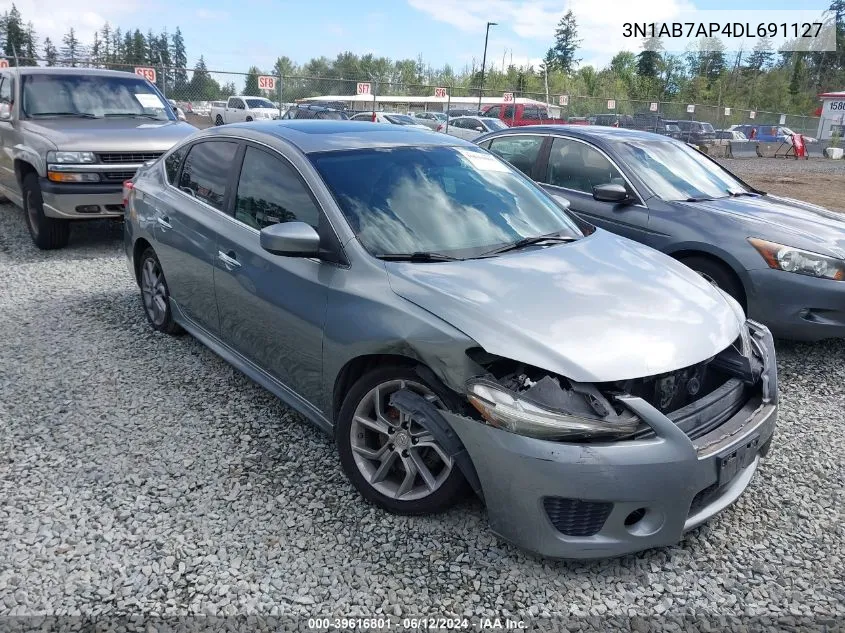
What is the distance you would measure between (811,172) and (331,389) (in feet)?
79.5

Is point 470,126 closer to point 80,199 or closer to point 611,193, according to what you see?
point 80,199

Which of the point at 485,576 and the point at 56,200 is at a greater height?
the point at 56,200

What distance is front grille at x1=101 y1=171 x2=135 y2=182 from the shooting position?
22.8 feet

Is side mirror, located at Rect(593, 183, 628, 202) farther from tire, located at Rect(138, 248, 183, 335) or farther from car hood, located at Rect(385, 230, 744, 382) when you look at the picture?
tire, located at Rect(138, 248, 183, 335)

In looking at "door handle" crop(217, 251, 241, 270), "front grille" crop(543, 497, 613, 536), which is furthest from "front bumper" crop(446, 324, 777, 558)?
"door handle" crop(217, 251, 241, 270)

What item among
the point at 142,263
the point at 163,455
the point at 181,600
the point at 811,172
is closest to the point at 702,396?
the point at 181,600

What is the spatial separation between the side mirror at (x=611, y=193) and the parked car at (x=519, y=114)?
23440 millimetres

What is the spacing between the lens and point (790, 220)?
5.14 m

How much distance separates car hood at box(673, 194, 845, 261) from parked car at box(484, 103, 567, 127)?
2328 centimetres

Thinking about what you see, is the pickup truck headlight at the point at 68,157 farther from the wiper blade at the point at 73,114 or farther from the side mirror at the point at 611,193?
the side mirror at the point at 611,193

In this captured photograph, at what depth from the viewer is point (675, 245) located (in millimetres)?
5141

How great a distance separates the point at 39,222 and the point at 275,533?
19.6 feet

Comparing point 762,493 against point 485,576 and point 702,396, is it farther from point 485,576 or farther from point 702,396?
point 485,576

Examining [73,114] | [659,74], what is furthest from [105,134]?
[659,74]
